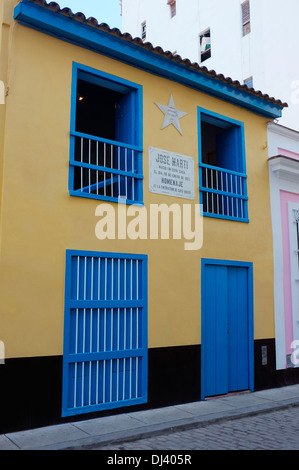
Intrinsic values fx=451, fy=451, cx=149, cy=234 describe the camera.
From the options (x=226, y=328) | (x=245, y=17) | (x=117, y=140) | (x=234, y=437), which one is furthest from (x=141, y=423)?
(x=245, y=17)

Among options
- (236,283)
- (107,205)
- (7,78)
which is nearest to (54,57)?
(7,78)

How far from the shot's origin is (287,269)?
9.48 meters

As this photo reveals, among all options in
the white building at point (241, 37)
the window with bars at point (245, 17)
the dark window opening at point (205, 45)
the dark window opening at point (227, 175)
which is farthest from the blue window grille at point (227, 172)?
the dark window opening at point (205, 45)

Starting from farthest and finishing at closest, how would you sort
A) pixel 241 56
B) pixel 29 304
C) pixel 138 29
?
1. pixel 138 29
2. pixel 241 56
3. pixel 29 304

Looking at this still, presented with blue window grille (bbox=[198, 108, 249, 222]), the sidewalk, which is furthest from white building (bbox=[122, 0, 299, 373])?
the sidewalk

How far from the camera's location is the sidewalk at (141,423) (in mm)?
5188

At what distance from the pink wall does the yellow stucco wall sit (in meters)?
1.85

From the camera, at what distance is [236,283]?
8477 millimetres

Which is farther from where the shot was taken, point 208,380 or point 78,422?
point 208,380

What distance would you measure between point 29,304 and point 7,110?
2571mm

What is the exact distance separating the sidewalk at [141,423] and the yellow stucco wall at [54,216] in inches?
38.8

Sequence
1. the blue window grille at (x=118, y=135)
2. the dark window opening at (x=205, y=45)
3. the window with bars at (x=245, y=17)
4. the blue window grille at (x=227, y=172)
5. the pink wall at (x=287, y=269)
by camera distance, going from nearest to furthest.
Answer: the blue window grille at (x=118, y=135)
the blue window grille at (x=227, y=172)
the pink wall at (x=287, y=269)
the window with bars at (x=245, y=17)
the dark window opening at (x=205, y=45)

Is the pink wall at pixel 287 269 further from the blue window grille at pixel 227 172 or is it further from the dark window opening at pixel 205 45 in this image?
the dark window opening at pixel 205 45

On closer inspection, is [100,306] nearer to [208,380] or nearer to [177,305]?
[177,305]
